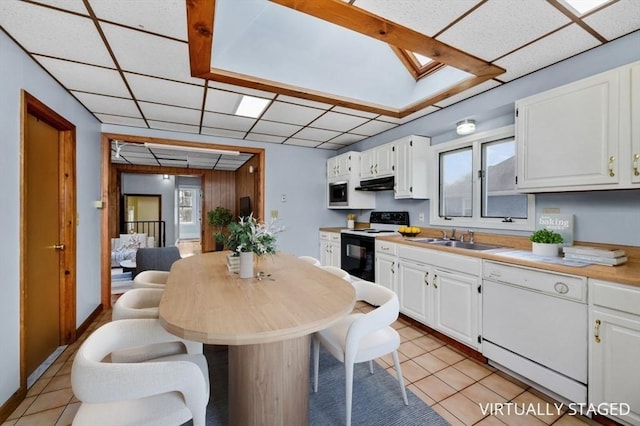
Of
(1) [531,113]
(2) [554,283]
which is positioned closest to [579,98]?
(1) [531,113]

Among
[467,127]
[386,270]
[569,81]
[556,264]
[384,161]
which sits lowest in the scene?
[386,270]

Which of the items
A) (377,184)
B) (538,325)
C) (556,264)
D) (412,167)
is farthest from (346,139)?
(538,325)

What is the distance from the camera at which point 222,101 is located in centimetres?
289

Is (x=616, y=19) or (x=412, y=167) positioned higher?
(x=616, y=19)

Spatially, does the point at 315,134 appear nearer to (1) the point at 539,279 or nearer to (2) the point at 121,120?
(2) the point at 121,120

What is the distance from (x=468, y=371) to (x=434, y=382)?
14.2 inches

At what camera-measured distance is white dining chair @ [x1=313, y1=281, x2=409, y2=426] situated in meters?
1.47

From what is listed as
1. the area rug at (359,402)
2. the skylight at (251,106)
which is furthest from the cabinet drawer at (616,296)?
the skylight at (251,106)

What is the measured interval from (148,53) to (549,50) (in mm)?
2914

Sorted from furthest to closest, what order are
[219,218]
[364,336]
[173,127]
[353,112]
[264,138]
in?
[219,218] < [264,138] < [173,127] < [353,112] < [364,336]

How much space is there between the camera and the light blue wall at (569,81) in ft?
6.15

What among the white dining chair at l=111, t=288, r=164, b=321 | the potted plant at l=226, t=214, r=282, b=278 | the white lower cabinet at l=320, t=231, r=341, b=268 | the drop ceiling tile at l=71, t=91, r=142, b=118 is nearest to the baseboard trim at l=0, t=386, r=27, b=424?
the white dining chair at l=111, t=288, r=164, b=321

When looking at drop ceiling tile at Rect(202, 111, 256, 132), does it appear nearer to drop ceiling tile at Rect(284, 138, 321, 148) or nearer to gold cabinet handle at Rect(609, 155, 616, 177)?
drop ceiling tile at Rect(284, 138, 321, 148)

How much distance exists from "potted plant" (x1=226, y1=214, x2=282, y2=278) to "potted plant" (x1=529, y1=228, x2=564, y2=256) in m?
2.03
